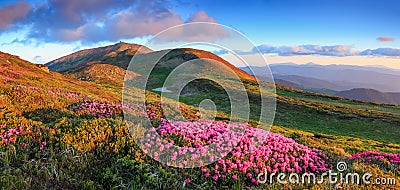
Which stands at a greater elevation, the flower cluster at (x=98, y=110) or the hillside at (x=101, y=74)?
the hillside at (x=101, y=74)

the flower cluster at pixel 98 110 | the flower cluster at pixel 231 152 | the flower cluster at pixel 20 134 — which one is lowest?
the flower cluster at pixel 231 152

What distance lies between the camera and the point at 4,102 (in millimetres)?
11359

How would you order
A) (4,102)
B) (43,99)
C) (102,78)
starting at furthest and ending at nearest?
(102,78) < (43,99) < (4,102)

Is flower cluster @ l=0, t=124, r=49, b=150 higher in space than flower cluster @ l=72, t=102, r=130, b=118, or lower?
lower

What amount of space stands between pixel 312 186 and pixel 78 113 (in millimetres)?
9725

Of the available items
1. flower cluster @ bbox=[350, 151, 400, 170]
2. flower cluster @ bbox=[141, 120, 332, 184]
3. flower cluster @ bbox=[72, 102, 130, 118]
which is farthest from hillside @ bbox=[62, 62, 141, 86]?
flower cluster @ bbox=[350, 151, 400, 170]

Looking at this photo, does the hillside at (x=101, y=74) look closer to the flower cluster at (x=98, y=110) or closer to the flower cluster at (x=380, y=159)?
the flower cluster at (x=98, y=110)

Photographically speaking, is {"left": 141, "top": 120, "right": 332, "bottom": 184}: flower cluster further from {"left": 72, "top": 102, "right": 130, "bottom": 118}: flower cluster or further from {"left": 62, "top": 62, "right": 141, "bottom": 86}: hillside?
{"left": 62, "top": 62, "right": 141, "bottom": 86}: hillside

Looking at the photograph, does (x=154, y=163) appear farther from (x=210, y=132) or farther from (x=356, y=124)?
(x=356, y=124)

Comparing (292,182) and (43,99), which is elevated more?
(43,99)

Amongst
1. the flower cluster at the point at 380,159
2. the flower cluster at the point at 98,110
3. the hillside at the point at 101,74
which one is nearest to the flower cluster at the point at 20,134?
the flower cluster at the point at 98,110

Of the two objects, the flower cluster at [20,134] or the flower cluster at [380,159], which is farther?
the flower cluster at [380,159]

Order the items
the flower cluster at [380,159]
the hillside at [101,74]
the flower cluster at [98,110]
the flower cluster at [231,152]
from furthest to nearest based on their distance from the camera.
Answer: the hillside at [101,74] → the flower cluster at [98,110] → the flower cluster at [380,159] → the flower cluster at [231,152]

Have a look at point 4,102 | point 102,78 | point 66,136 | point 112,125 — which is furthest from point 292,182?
point 102,78
